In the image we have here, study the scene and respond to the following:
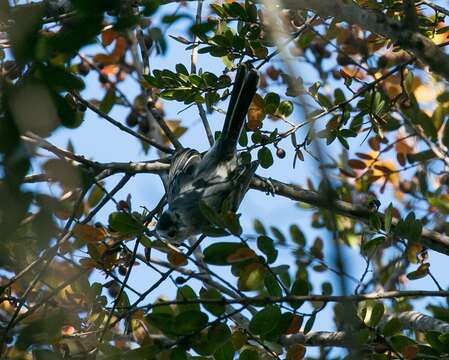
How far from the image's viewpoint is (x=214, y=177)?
15.6ft

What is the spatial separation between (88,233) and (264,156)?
106 cm

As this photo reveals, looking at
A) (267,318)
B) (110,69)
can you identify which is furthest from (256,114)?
(110,69)

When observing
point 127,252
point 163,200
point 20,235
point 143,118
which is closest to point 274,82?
point 143,118

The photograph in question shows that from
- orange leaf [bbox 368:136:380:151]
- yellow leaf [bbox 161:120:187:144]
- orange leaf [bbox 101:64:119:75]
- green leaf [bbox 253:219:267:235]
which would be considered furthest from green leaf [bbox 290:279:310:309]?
orange leaf [bbox 101:64:119:75]

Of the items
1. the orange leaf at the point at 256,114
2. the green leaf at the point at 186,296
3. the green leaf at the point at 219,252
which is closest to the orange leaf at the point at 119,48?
the orange leaf at the point at 256,114

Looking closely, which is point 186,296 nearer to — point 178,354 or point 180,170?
point 178,354

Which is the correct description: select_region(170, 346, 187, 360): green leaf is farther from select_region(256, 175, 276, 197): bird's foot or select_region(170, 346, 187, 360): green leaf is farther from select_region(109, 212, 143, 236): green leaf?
select_region(256, 175, 276, 197): bird's foot

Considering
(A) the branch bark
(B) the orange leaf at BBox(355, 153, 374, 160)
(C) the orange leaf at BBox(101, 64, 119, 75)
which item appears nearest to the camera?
(A) the branch bark

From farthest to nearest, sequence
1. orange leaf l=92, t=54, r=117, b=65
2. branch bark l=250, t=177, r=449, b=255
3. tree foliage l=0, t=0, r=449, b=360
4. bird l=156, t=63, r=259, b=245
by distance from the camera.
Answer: orange leaf l=92, t=54, r=117, b=65 < bird l=156, t=63, r=259, b=245 < branch bark l=250, t=177, r=449, b=255 < tree foliage l=0, t=0, r=449, b=360

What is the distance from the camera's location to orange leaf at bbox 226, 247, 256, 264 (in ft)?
10.3

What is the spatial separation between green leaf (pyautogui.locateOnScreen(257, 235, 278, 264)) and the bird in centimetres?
95

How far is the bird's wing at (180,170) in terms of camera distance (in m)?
4.45

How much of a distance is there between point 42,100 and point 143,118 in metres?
3.56

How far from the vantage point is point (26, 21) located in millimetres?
2262
